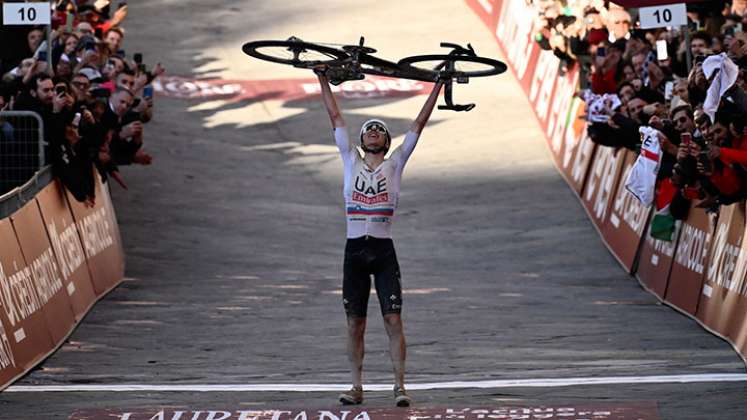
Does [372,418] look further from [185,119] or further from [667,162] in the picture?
[185,119]

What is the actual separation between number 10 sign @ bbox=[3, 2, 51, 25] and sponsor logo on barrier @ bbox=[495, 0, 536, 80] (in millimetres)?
15102

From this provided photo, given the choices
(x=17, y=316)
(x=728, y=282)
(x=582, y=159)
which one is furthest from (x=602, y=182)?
(x=17, y=316)

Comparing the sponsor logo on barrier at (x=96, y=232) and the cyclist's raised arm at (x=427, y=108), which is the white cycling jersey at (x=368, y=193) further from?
the sponsor logo on barrier at (x=96, y=232)

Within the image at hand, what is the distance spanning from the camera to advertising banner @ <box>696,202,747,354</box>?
1545 cm

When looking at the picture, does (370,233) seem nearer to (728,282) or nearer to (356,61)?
(356,61)

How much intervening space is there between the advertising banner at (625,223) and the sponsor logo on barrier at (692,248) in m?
2.15

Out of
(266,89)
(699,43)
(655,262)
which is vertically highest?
(699,43)

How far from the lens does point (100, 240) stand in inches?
814

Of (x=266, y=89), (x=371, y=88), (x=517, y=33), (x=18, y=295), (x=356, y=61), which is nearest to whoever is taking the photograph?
(x=356, y=61)

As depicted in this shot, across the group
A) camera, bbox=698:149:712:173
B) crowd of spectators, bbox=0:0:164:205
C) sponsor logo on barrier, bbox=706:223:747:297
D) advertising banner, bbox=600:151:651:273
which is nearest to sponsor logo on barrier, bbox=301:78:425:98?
crowd of spectators, bbox=0:0:164:205

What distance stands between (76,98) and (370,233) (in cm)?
731

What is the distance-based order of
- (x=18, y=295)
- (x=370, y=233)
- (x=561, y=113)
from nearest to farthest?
(x=370, y=233) → (x=18, y=295) → (x=561, y=113)

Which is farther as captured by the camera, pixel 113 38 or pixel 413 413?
pixel 113 38

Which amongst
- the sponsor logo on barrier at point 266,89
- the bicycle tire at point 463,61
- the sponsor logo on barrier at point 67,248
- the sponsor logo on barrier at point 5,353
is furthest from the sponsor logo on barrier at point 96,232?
the sponsor logo on barrier at point 266,89
